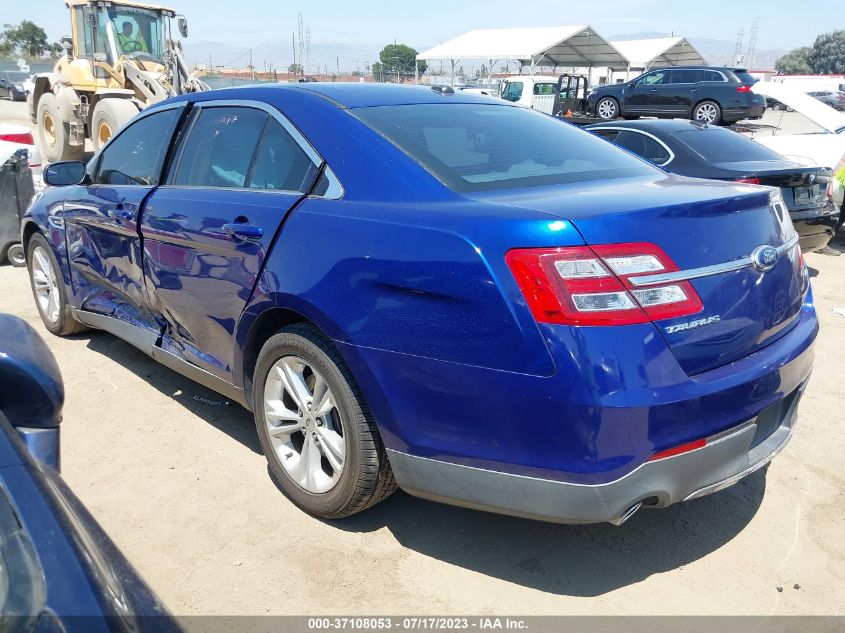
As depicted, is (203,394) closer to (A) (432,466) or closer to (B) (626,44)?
(A) (432,466)

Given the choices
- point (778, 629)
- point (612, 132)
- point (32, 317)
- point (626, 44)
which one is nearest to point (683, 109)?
point (612, 132)

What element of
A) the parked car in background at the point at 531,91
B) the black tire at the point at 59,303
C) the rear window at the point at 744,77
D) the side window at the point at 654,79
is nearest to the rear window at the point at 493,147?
the black tire at the point at 59,303

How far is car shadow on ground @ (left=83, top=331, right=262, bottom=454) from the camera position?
3.76 meters

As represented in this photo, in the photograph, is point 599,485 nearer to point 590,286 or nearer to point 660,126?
point 590,286

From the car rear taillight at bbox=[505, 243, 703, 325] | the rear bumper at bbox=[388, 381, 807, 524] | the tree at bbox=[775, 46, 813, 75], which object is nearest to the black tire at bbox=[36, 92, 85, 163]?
the rear bumper at bbox=[388, 381, 807, 524]

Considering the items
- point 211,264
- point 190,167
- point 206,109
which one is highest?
point 206,109

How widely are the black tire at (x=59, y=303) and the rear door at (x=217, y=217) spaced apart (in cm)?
138

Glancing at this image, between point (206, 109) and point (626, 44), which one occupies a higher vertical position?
point (626, 44)

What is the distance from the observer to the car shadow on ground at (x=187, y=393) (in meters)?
3.76

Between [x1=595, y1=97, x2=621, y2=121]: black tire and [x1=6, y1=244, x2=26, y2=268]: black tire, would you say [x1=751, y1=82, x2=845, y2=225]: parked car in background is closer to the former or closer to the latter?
[x1=6, y1=244, x2=26, y2=268]: black tire

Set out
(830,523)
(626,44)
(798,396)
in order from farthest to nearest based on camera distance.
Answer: (626,44) → (830,523) → (798,396)

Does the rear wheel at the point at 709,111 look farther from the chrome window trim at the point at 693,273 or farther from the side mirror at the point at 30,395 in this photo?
the side mirror at the point at 30,395

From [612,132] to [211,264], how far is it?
555 cm

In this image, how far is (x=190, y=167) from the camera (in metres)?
3.55
